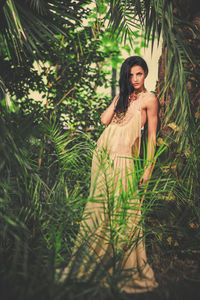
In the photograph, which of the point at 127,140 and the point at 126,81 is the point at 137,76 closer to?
the point at 126,81

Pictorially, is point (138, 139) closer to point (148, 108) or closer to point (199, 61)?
point (148, 108)

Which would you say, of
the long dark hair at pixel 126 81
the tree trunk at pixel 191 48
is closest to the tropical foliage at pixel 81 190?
the tree trunk at pixel 191 48

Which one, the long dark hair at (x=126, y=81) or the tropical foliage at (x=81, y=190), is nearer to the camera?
the tropical foliage at (x=81, y=190)

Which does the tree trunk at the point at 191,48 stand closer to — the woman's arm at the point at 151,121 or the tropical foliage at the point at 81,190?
the tropical foliage at the point at 81,190

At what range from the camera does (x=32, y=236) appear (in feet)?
6.28

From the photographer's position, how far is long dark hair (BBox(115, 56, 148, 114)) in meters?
2.05

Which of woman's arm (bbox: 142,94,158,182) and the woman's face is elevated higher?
the woman's face

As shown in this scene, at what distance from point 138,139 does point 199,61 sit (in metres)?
0.79

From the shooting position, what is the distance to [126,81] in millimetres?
2064

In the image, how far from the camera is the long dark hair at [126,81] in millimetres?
2051

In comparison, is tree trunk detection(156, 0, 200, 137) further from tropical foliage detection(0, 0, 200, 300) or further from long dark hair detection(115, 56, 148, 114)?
long dark hair detection(115, 56, 148, 114)

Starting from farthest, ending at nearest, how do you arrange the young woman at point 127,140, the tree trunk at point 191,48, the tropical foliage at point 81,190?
the tree trunk at point 191,48, the young woman at point 127,140, the tropical foliage at point 81,190

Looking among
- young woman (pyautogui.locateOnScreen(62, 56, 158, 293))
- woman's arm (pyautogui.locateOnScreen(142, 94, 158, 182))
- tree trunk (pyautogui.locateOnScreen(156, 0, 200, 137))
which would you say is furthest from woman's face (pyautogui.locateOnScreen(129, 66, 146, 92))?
tree trunk (pyautogui.locateOnScreen(156, 0, 200, 137))

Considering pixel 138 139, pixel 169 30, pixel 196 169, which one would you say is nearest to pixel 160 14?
pixel 169 30
